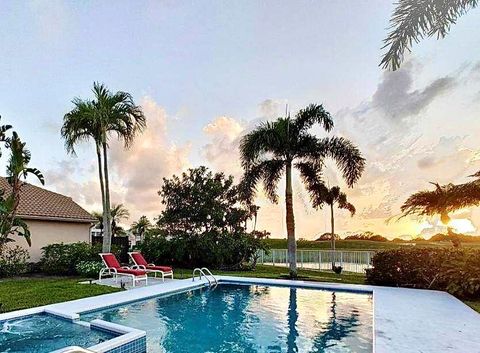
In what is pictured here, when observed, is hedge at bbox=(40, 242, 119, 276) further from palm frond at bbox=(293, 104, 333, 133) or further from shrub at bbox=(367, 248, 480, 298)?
shrub at bbox=(367, 248, 480, 298)

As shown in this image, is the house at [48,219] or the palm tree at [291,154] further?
the house at [48,219]

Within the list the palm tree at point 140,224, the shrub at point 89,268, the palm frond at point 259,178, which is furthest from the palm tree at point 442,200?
the palm tree at point 140,224

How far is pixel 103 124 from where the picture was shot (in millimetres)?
15781

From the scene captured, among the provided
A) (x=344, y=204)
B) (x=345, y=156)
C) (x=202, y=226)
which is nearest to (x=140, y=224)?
(x=202, y=226)

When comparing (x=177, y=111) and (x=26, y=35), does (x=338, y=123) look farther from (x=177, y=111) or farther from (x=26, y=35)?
(x=26, y=35)

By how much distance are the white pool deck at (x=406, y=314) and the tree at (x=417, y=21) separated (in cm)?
576

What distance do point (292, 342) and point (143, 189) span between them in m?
17.2

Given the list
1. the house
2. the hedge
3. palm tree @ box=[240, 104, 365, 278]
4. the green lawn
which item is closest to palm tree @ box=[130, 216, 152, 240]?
the house

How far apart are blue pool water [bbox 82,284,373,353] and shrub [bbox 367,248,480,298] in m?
2.27

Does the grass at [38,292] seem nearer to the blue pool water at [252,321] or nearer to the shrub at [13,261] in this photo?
the shrub at [13,261]

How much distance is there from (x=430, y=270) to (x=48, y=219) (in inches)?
668

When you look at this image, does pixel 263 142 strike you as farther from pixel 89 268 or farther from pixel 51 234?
pixel 51 234

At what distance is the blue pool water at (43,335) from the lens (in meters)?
6.94

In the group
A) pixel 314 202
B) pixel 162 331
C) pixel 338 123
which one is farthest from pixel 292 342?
pixel 338 123
